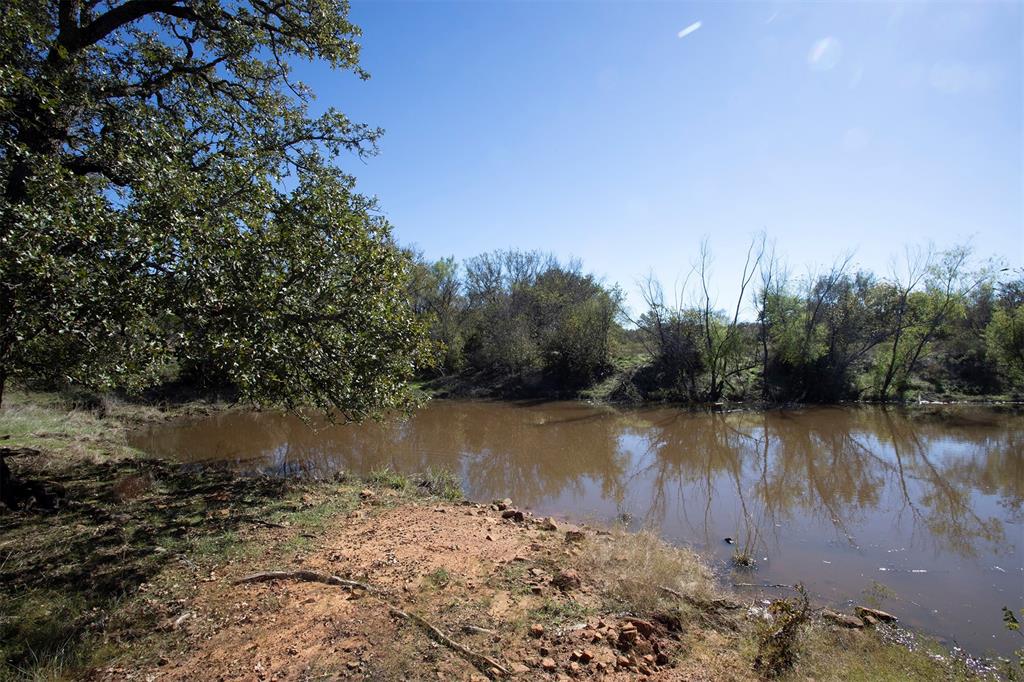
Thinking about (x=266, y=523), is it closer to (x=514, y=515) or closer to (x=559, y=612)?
(x=514, y=515)

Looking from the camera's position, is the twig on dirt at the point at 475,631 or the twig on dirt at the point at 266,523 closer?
the twig on dirt at the point at 475,631

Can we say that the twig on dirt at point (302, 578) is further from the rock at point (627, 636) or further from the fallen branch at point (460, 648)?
the rock at point (627, 636)

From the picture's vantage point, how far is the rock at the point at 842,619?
215 inches

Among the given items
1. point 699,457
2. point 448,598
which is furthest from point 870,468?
point 448,598

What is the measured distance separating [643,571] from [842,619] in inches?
81.4

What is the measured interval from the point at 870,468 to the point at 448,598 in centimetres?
1346

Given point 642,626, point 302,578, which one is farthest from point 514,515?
point 642,626

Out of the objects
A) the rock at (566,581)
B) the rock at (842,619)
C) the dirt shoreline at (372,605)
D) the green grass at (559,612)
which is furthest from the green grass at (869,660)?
the rock at (566,581)

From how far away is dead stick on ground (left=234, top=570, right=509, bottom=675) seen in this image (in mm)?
Result: 3869

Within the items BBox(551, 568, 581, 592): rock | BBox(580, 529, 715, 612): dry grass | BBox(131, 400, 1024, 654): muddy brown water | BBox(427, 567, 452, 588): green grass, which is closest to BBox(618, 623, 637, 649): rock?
BBox(580, 529, 715, 612): dry grass

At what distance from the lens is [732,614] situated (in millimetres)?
5410

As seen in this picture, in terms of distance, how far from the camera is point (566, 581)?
5.54m

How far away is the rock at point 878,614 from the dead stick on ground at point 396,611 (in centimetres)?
447

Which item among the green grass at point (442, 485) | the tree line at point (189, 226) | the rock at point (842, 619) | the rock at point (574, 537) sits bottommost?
the rock at point (842, 619)
